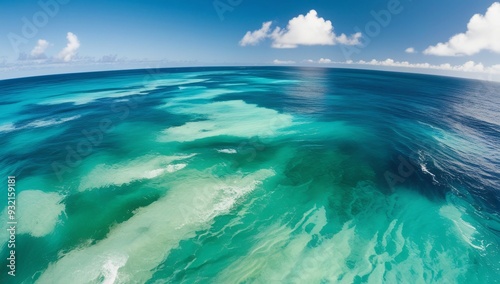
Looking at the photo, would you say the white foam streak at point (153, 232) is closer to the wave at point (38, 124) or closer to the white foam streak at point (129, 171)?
the white foam streak at point (129, 171)

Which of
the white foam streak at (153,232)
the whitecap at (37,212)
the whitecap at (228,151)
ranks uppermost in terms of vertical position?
the whitecap at (228,151)

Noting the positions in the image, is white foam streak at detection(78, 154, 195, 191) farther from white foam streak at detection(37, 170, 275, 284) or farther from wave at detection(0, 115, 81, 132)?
wave at detection(0, 115, 81, 132)

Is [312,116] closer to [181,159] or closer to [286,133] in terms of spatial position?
[286,133]

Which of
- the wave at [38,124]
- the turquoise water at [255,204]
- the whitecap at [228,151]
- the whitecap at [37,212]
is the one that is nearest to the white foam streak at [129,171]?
the turquoise water at [255,204]

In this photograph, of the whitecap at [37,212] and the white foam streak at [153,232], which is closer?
the white foam streak at [153,232]

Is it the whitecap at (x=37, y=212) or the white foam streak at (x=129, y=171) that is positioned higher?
the white foam streak at (x=129, y=171)

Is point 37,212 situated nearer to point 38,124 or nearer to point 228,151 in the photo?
point 228,151

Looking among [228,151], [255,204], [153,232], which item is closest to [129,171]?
[153,232]

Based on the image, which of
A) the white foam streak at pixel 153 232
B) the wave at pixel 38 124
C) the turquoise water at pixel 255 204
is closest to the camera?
the white foam streak at pixel 153 232

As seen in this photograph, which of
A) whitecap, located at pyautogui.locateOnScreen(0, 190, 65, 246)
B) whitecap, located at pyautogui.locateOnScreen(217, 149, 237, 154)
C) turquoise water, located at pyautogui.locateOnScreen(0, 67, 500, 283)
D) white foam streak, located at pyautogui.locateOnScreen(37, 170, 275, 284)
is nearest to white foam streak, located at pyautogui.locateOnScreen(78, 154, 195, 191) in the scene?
turquoise water, located at pyautogui.locateOnScreen(0, 67, 500, 283)
